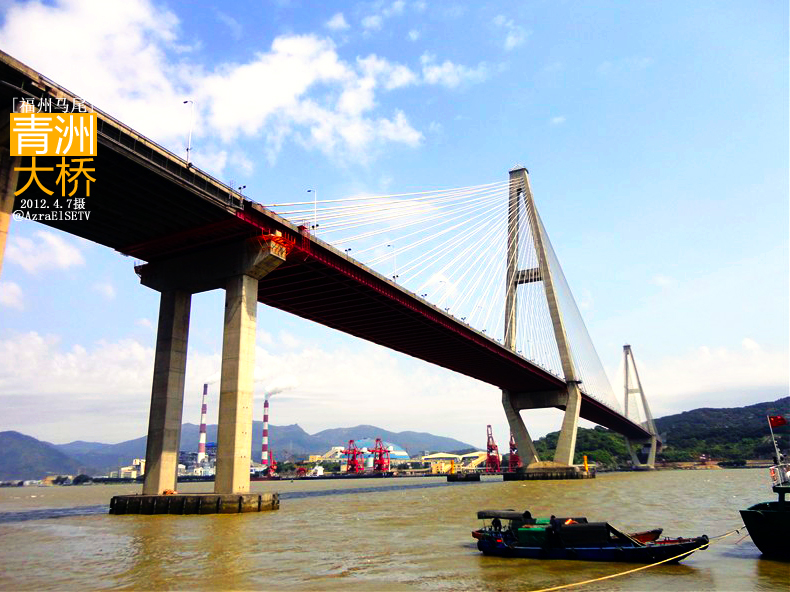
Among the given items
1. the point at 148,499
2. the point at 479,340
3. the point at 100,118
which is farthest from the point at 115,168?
the point at 479,340

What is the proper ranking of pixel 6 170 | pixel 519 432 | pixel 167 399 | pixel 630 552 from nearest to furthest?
pixel 630 552
pixel 6 170
pixel 167 399
pixel 519 432

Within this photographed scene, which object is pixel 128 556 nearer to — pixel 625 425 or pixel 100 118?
pixel 100 118

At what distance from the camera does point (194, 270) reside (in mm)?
41531

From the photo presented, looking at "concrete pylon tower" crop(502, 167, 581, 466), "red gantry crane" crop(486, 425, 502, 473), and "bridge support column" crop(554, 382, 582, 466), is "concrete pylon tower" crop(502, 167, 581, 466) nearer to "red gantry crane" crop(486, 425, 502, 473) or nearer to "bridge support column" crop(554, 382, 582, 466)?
"bridge support column" crop(554, 382, 582, 466)

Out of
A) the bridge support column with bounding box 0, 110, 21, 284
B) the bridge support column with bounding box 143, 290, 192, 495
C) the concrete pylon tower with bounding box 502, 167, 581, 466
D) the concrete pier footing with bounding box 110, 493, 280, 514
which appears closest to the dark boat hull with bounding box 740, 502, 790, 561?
the concrete pier footing with bounding box 110, 493, 280, 514

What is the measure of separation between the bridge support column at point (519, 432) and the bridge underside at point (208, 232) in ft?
105

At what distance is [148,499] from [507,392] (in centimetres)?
6786

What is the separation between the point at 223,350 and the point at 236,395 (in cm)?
320

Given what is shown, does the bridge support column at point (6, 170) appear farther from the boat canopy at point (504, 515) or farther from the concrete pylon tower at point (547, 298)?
the concrete pylon tower at point (547, 298)

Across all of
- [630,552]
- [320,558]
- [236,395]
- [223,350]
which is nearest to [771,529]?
[630,552]

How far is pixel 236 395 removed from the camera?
36406mm

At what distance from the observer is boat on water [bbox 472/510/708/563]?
17797 mm

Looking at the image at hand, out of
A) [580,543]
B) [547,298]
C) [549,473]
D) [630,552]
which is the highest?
[547,298]

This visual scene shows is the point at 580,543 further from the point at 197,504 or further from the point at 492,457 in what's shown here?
the point at 492,457
